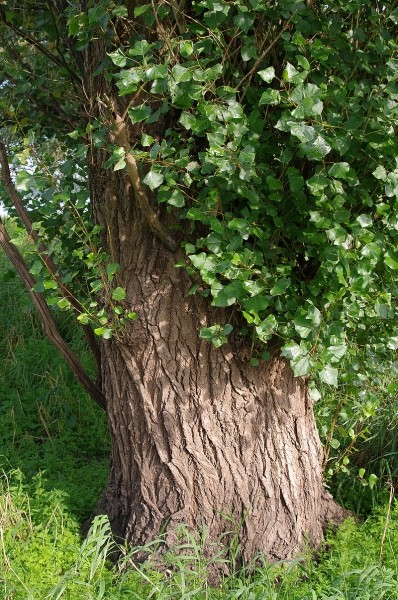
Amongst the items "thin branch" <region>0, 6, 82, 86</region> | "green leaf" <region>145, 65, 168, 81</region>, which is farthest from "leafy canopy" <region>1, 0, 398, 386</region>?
"thin branch" <region>0, 6, 82, 86</region>

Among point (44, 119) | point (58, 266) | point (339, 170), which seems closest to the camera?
point (339, 170)

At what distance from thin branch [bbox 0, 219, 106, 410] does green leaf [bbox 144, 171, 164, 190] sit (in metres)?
0.97

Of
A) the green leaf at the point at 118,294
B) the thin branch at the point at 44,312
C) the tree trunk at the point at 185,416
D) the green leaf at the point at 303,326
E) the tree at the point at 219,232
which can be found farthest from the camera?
the thin branch at the point at 44,312

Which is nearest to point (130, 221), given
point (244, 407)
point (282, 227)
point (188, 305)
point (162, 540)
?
point (188, 305)

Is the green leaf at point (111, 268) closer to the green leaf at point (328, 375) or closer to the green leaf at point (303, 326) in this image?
the green leaf at point (303, 326)

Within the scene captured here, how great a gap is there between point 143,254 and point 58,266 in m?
0.60

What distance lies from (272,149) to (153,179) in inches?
20.2

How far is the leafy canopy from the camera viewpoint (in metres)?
2.63

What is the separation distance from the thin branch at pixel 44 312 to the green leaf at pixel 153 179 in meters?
0.97

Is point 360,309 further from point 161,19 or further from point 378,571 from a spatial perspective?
point 161,19

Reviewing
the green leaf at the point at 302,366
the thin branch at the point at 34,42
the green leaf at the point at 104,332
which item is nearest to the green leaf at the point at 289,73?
the green leaf at the point at 302,366

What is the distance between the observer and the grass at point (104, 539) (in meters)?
3.12

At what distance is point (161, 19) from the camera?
2.90 m

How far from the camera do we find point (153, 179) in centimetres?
274
